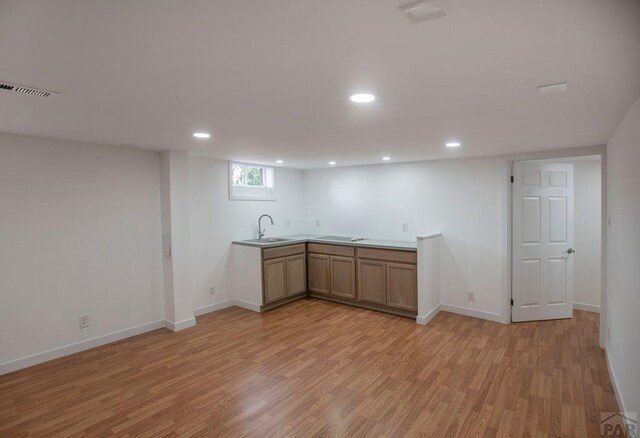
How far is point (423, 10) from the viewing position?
3.46 ft

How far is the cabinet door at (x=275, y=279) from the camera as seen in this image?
478 centimetres

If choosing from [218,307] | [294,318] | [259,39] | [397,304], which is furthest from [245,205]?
[259,39]

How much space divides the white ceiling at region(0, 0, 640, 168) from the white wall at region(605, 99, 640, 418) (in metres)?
0.22

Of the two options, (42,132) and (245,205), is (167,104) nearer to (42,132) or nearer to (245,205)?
(42,132)

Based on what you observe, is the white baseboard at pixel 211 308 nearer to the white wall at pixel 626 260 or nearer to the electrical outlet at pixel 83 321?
the electrical outlet at pixel 83 321

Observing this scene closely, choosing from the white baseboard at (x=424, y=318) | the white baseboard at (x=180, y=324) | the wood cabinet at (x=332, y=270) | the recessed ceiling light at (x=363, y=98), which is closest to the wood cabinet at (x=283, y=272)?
the wood cabinet at (x=332, y=270)

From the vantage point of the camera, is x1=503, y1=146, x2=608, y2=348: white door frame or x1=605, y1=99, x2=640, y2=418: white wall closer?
x1=605, y1=99, x2=640, y2=418: white wall

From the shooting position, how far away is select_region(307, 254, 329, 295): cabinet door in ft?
17.3

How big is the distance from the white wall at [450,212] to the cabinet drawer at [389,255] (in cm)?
64

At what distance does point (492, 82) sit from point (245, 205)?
4.15 metres

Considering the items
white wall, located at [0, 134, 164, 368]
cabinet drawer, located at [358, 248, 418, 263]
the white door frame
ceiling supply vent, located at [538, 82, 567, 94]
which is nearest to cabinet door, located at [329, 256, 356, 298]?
cabinet drawer, located at [358, 248, 418, 263]

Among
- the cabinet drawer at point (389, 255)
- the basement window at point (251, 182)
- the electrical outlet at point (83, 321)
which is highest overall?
the basement window at point (251, 182)

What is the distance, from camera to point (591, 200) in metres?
4.67

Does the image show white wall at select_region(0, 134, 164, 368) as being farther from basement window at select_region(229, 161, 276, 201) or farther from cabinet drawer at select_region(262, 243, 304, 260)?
cabinet drawer at select_region(262, 243, 304, 260)
